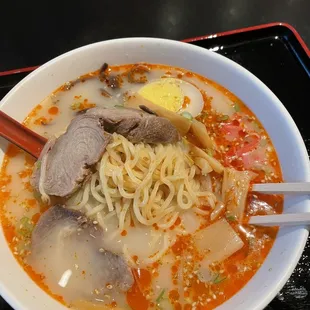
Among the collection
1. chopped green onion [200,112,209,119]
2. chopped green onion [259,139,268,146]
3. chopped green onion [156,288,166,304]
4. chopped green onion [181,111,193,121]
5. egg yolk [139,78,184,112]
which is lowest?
chopped green onion [156,288,166,304]

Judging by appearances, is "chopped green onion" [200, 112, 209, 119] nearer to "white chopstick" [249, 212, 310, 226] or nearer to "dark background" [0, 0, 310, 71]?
"white chopstick" [249, 212, 310, 226]

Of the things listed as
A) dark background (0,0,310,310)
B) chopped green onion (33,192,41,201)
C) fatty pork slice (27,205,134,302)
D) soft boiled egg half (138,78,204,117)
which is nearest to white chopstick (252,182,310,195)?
soft boiled egg half (138,78,204,117)

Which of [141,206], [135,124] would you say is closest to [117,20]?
[135,124]

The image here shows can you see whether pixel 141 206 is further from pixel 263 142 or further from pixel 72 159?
pixel 263 142

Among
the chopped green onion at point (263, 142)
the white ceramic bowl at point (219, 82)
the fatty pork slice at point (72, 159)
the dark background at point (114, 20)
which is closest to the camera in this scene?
the white ceramic bowl at point (219, 82)

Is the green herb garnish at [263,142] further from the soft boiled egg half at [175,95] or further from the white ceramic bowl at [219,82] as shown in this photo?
the soft boiled egg half at [175,95]

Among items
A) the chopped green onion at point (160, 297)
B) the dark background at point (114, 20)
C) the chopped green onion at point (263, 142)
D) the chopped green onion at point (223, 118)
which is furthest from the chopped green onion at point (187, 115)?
the dark background at point (114, 20)

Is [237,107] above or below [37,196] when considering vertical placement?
above
